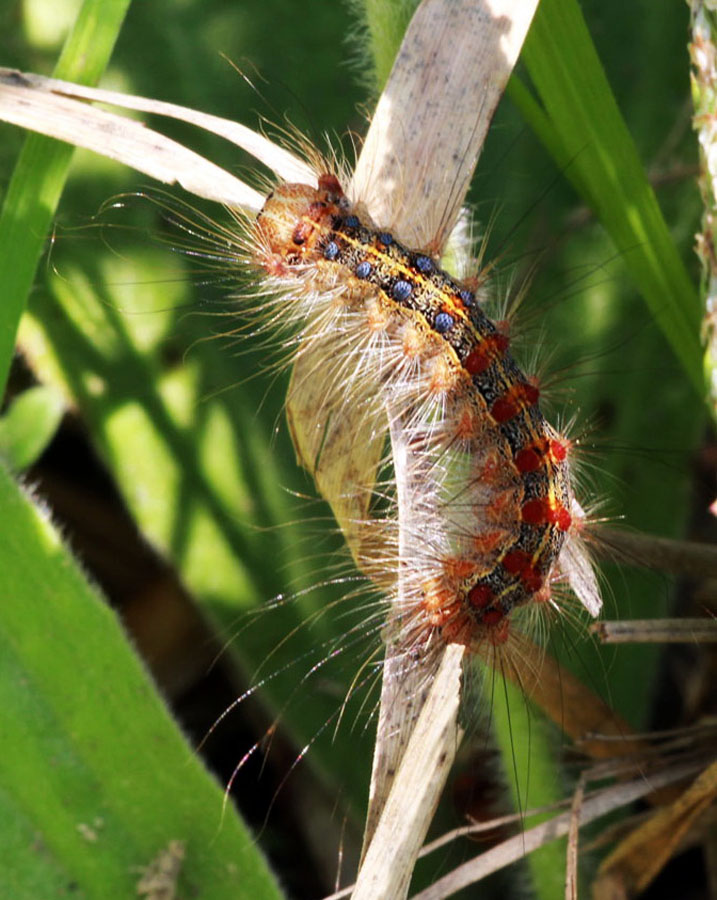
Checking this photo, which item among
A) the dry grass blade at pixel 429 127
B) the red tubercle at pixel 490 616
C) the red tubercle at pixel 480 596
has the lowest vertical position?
the red tubercle at pixel 490 616

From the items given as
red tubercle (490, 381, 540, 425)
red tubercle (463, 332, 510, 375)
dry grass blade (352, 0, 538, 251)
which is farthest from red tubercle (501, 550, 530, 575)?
dry grass blade (352, 0, 538, 251)

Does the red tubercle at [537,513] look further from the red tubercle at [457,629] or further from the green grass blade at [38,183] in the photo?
the green grass blade at [38,183]

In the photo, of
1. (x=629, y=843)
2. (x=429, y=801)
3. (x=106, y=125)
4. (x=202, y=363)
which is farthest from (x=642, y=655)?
(x=106, y=125)

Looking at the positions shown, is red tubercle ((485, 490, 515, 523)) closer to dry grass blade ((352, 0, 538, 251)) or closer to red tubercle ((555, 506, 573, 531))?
red tubercle ((555, 506, 573, 531))

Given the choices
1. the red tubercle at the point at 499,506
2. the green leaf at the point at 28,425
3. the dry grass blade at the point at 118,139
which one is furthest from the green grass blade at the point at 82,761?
the red tubercle at the point at 499,506

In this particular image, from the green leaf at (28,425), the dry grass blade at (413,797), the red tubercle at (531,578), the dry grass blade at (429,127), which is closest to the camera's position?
the dry grass blade at (413,797)

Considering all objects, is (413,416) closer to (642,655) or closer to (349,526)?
(349,526)
